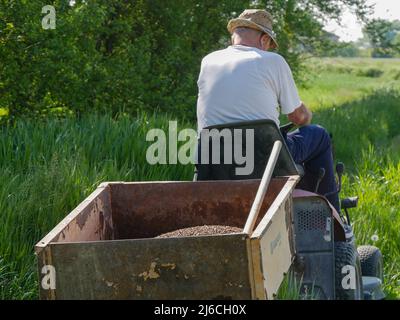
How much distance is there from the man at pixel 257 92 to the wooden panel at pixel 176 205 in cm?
58

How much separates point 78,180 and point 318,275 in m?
2.07

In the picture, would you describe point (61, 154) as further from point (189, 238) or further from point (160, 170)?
point (189, 238)

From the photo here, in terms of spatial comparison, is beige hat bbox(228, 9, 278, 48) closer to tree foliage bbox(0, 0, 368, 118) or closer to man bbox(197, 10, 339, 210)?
man bbox(197, 10, 339, 210)

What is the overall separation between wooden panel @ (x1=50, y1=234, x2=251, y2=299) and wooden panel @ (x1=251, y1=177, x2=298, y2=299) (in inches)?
1.9

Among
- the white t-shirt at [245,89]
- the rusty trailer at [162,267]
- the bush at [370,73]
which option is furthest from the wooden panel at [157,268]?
the bush at [370,73]

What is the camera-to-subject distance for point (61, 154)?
22.2ft

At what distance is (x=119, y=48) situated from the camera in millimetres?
12852

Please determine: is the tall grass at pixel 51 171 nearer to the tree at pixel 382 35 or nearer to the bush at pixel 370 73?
the tree at pixel 382 35

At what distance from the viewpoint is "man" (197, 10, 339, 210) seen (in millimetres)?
5059

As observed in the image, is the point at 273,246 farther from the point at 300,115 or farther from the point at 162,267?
the point at 300,115

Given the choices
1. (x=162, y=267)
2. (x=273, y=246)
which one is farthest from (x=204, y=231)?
(x=162, y=267)
